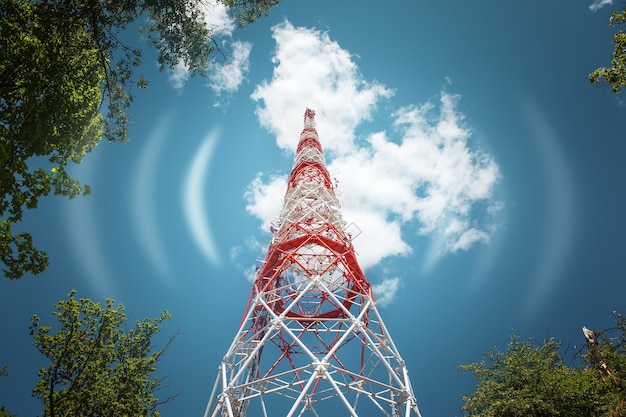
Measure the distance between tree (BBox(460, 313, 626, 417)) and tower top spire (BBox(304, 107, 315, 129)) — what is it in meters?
18.5

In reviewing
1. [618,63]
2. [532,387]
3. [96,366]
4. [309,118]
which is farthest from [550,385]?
[309,118]

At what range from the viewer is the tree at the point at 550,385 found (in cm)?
1197

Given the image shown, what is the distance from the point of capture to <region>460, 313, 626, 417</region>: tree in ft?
39.3

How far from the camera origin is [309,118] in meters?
26.0

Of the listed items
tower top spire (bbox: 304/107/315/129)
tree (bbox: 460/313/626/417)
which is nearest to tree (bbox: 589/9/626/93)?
tree (bbox: 460/313/626/417)

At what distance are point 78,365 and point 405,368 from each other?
888 cm

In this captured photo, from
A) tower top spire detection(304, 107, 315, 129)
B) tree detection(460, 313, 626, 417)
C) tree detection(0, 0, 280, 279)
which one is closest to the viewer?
tree detection(0, 0, 280, 279)

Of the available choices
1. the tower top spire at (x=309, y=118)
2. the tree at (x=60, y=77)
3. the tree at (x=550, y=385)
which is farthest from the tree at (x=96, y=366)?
the tower top spire at (x=309, y=118)

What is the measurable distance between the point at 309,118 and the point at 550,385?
21.4 meters

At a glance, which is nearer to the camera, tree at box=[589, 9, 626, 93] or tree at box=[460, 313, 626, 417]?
tree at box=[589, 9, 626, 93]

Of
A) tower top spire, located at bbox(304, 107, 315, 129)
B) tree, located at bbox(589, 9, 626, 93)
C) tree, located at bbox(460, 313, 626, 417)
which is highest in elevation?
tower top spire, located at bbox(304, 107, 315, 129)

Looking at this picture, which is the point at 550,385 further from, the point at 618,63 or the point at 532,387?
the point at 618,63

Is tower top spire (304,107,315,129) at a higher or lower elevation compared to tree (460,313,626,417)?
higher

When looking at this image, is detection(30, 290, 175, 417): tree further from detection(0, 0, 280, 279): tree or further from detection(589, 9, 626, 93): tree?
detection(589, 9, 626, 93): tree
